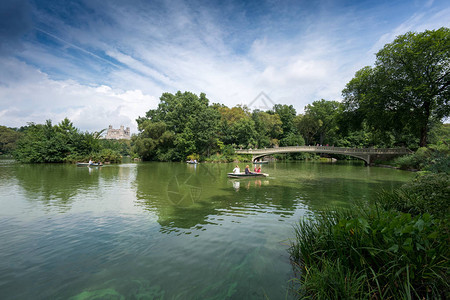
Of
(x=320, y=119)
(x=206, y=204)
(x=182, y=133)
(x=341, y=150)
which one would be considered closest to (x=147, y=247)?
(x=206, y=204)

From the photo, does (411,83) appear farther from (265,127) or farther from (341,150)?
(265,127)

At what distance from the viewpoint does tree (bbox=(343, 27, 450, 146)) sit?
24359 mm

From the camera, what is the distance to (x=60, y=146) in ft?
130

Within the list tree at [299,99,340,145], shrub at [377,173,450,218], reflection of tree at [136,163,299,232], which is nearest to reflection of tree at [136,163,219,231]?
reflection of tree at [136,163,299,232]

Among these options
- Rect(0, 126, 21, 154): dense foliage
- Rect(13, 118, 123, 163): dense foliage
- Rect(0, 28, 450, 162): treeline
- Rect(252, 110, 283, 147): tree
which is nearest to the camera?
Rect(0, 28, 450, 162): treeline

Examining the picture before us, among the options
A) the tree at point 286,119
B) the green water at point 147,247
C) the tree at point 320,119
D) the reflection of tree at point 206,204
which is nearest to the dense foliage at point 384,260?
the green water at point 147,247

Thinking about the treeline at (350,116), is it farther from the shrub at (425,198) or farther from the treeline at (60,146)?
the shrub at (425,198)

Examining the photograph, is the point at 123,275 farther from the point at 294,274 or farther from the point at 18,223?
the point at 18,223

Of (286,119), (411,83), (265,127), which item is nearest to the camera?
(411,83)

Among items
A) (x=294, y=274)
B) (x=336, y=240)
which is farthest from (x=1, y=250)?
(x=336, y=240)

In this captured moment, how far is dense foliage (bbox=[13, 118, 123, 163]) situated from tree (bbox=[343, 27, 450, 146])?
147ft

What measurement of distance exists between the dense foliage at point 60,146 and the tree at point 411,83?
4491 centimetres

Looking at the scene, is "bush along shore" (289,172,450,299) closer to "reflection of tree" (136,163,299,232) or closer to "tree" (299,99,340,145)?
"reflection of tree" (136,163,299,232)

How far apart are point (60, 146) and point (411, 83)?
179 ft
